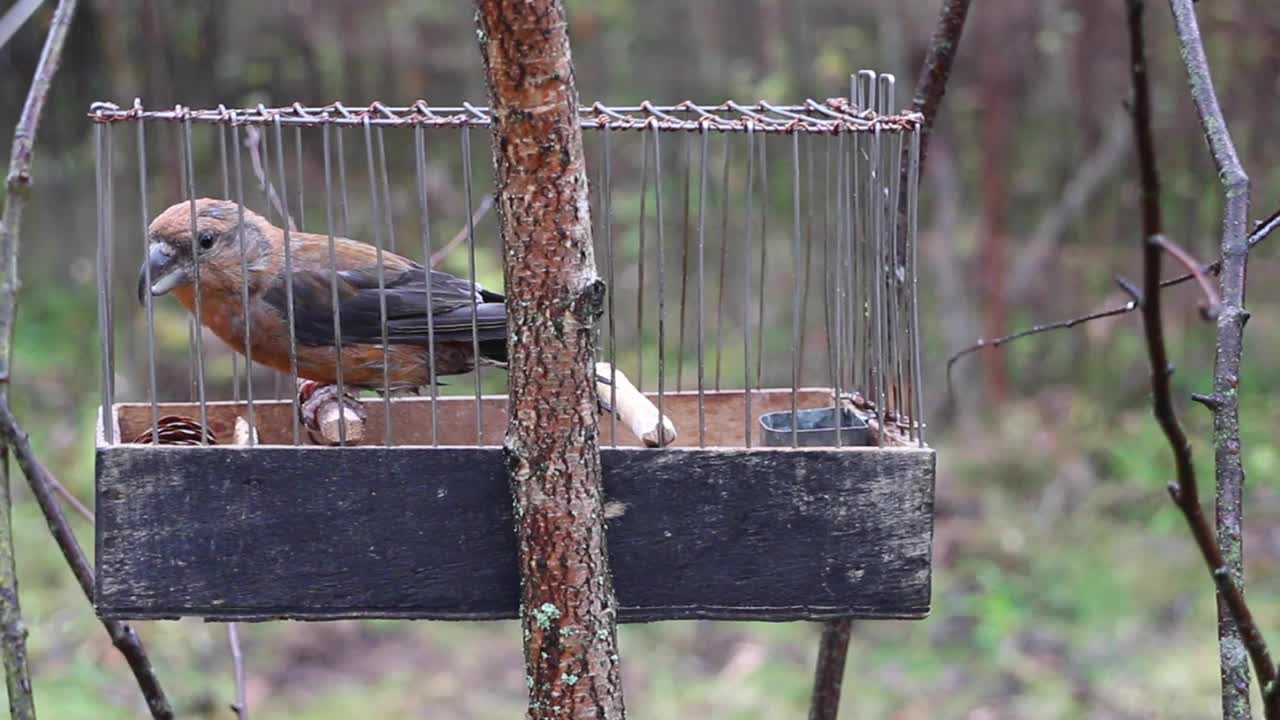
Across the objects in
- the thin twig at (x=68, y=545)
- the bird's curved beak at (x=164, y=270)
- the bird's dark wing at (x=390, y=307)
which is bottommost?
the thin twig at (x=68, y=545)

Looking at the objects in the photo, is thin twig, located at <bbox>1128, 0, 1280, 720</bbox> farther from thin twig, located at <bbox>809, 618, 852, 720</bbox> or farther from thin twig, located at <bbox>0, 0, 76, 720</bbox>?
thin twig, located at <bbox>0, 0, 76, 720</bbox>

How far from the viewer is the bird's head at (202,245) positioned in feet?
11.0

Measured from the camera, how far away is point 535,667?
7.30 ft

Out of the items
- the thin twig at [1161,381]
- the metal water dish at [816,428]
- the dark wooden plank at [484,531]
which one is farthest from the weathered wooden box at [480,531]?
the thin twig at [1161,381]

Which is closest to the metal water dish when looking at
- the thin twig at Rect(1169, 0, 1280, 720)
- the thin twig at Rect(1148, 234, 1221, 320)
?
the thin twig at Rect(1169, 0, 1280, 720)

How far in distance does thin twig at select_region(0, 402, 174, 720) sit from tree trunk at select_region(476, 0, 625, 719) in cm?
78

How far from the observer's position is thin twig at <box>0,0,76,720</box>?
2414 millimetres

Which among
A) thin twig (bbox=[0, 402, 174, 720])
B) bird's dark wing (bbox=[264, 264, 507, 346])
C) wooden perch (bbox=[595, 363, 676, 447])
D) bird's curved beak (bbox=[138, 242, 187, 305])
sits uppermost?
bird's curved beak (bbox=[138, 242, 187, 305])

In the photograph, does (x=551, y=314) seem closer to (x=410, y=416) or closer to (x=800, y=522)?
(x=800, y=522)

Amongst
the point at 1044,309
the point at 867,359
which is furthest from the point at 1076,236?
the point at 867,359

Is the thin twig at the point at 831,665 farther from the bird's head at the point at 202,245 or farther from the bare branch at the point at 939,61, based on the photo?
the bird's head at the point at 202,245

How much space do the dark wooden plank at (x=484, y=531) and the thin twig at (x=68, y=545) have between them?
0.10 m

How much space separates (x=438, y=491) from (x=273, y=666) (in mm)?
3907

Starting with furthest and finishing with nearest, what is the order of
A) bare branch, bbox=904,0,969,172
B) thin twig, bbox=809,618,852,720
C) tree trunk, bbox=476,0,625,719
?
thin twig, bbox=809,618,852,720 → bare branch, bbox=904,0,969,172 → tree trunk, bbox=476,0,625,719
